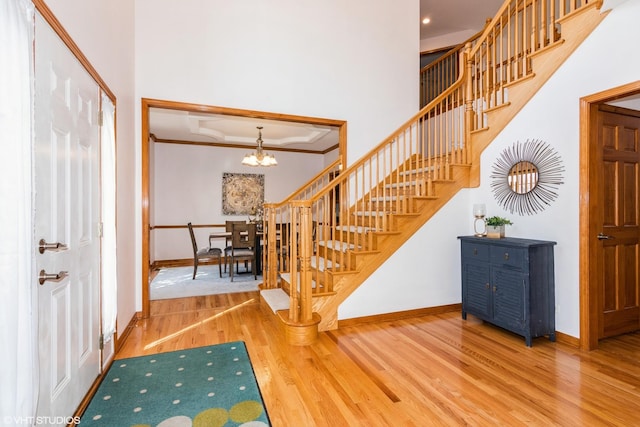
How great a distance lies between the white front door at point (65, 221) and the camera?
1535 millimetres

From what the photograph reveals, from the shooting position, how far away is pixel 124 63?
3.16m

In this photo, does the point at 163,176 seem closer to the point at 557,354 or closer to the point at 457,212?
the point at 457,212

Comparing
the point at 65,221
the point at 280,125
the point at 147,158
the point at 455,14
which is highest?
the point at 455,14

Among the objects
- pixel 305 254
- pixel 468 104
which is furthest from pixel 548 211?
pixel 305 254

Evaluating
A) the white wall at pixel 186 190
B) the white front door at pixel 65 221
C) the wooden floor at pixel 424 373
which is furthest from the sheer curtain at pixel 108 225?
the white wall at pixel 186 190

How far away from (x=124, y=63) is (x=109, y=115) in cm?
93

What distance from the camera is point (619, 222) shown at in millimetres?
2916

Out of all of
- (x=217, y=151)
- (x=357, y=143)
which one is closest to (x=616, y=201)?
(x=357, y=143)

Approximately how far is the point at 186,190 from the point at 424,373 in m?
6.32

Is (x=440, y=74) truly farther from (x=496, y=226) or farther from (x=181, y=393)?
(x=181, y=393)

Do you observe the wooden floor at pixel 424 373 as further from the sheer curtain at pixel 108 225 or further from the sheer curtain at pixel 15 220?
the sheer curtain at pixel 15 220

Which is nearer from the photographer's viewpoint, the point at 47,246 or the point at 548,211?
the point at 47,246

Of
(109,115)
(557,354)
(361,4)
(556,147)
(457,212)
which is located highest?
(361,4)

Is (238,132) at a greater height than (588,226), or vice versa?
(238,132)
